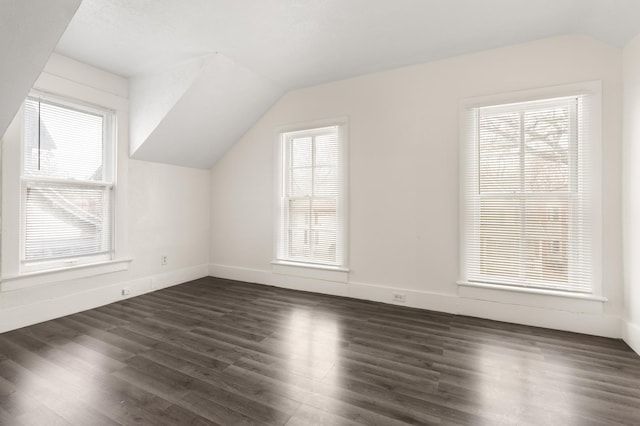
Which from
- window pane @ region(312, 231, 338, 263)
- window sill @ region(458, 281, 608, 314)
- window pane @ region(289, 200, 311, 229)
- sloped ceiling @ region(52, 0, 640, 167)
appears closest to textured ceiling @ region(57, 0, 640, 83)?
sloped ceiling @ region(52, 0, 640, 167)

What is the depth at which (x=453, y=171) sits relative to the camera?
331cm

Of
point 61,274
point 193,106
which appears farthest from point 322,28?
point 61,274

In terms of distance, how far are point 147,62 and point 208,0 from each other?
1513mm

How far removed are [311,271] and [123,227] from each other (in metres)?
2.46

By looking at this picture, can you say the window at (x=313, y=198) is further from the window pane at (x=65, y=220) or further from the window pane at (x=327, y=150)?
the window pane at (x=65, y=220)

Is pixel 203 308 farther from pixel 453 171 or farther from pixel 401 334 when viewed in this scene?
pixel 453 171

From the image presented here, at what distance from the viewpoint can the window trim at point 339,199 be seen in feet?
12.7

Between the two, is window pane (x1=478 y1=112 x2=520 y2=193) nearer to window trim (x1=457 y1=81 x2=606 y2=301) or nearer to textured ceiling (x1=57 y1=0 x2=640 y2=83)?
window trim (x1=457 y1=81 x2=606 y2=301)

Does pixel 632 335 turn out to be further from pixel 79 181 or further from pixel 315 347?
pixel 79 181

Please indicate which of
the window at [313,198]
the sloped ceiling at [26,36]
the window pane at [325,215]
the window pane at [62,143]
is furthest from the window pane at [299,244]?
the sloped ceiling at [26,36]

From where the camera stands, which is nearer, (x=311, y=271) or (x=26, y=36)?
(x=26, y=36)

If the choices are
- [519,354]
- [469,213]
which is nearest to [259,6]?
[469,213]

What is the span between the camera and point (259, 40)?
3.04m

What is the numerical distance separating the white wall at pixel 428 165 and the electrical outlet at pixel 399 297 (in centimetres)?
6
